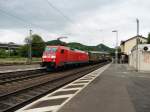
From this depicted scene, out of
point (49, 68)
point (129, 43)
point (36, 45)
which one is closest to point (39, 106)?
point (49, 68)

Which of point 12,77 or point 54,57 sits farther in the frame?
point 54,57

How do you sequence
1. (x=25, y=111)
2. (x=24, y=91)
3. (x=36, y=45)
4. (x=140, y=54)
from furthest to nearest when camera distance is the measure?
(x=36, y=45) < (x=140, y=54) < (x=24, y=91) < (x=25, y=111)

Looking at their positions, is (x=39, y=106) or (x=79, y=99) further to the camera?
(x=79, y=99)

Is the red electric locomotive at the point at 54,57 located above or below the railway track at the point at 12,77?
above

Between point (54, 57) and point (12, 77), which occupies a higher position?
point (54, 57)

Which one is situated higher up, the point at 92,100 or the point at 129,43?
the point at 129,43

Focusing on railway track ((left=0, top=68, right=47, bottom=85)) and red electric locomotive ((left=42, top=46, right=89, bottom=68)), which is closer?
railway track ((left=0, top=68, right=47, bottom=85))

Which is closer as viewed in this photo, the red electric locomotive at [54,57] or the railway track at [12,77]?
the railway track at [12,77]

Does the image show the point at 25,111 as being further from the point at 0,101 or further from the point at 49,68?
the point at 49,68

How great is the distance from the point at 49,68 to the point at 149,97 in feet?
73.7

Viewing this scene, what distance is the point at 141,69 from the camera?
41.5 meters

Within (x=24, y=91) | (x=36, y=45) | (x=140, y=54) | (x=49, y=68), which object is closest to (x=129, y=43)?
(x=36, y=45)

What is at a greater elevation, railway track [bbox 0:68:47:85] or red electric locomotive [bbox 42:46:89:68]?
red electric locomotive [bbox 42:46:89:68]

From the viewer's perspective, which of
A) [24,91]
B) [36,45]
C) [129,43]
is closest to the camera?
[24,91]
